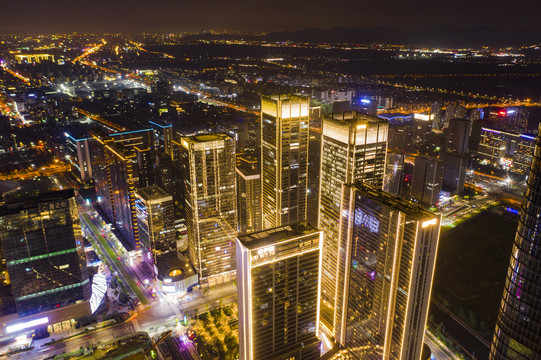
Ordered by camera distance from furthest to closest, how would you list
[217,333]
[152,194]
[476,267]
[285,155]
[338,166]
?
[476,267]
[152,194]
[285,155]
[217,333]
[338,166]

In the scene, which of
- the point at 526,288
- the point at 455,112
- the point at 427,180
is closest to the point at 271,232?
the point at 526,288

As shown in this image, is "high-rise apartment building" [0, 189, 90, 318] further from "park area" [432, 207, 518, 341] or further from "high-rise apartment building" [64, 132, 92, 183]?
"park area" [432, 207, 518, 341]

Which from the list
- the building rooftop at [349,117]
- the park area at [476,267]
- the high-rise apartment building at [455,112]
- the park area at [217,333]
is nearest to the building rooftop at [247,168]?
the building rooftop at [349,117]

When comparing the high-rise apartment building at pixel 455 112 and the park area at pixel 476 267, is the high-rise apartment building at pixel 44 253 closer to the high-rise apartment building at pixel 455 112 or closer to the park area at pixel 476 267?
the park area at pixel 476 267

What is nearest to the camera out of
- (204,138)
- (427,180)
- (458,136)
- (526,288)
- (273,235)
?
(526,288)

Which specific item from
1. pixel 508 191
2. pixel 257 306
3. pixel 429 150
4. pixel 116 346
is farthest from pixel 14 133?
pixel 508 191

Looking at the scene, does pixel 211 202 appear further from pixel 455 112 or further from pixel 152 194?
pixel 455 112

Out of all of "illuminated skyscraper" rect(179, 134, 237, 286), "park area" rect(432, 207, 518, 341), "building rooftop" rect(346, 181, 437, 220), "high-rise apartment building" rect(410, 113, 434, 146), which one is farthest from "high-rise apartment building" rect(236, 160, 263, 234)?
"high-rise apartment building" rect(410, 113, 434, 146)
